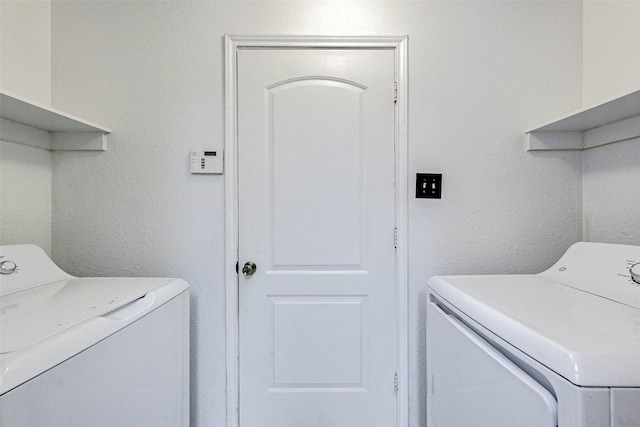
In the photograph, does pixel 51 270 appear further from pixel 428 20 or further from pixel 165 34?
pixel 428 20

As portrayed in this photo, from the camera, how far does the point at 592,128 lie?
4.28 feet

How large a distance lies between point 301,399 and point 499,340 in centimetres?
98

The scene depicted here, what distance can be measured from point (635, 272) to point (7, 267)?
199 centimetres

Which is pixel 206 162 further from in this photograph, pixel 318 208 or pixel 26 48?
pixel 26 48

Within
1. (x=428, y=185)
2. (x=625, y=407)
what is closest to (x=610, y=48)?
(x=428, y=185)

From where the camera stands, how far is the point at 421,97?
4.48 feet

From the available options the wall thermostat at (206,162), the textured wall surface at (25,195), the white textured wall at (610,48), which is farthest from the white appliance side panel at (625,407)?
the textured wall surface at (25,195)

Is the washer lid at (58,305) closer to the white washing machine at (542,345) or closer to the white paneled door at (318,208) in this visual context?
the white paneled door at (318,208)

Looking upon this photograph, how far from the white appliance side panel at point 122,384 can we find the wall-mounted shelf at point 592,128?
168 cm

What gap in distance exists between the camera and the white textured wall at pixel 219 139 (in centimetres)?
136

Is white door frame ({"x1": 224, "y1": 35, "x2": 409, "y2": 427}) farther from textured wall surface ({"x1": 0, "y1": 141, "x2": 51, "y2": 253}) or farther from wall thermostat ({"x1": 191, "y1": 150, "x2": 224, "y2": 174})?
textured wall surface ({"x1": 0, "y1": 141, "x2": 51, "y2": 253})

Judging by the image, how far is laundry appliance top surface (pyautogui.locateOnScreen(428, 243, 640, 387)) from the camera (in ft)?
1.72

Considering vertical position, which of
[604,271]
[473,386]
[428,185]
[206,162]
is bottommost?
[473,386]

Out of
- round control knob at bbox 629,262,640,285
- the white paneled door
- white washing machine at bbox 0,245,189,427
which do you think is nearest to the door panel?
the white paneled door
